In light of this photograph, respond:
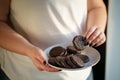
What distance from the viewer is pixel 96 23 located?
85 cm

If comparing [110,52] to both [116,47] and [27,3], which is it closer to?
[116,47]

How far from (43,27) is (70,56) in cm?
12

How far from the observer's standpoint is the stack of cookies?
0.71 metres

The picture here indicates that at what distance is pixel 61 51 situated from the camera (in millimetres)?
755

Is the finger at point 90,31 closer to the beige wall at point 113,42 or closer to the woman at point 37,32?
the woman at point 37,32

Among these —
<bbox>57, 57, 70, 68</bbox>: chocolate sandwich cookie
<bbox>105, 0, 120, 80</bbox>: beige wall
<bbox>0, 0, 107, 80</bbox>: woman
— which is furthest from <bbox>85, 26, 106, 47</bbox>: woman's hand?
<bbox>105, 0, 120, 80</bbox>: beige wall

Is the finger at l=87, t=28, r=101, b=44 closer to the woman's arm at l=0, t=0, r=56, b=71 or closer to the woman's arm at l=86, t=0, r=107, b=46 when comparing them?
the woman's arm at l=86, t=0, r=107, b=46

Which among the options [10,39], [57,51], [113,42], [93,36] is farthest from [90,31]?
[113,42]

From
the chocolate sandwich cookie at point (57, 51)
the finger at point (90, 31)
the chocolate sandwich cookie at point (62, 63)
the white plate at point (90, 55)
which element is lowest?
the white plate at point (90, 55)

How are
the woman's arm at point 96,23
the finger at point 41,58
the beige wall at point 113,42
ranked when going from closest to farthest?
the finger at point 41,58
the woman's arm at point 96,23
the beige wall at point 113,42

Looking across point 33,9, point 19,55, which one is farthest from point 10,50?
point 33,9

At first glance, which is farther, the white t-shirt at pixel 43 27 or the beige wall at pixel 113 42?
the beige wall at pixel 113 42

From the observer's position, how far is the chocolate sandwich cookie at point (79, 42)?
0.75m

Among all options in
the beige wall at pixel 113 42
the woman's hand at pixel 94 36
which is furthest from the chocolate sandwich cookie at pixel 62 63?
the beige wall at pixel 113 42
